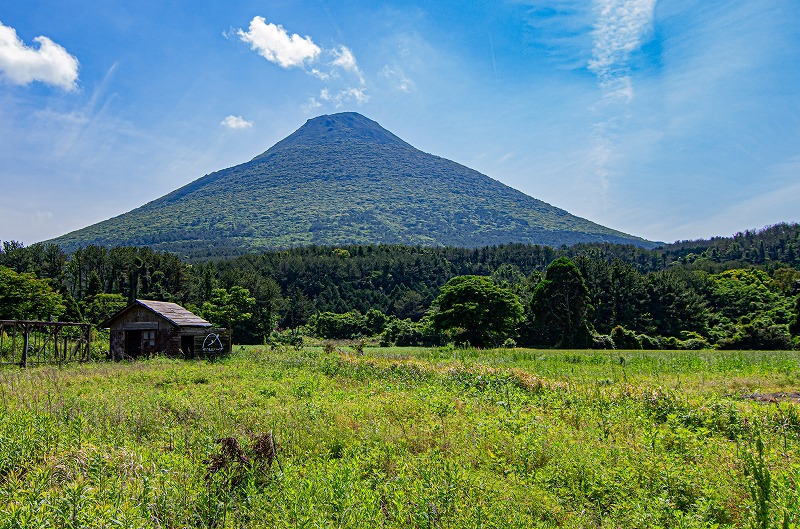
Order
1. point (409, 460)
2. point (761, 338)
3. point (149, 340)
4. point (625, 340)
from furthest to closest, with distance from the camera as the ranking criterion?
1. point (625, 340)
2. point (761, 338)
3. point (149, 340)
4. point (409, 460)

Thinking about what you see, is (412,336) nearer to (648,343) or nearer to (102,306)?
(648,343)

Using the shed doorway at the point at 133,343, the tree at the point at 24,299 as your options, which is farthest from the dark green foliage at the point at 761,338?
the tree at the point at 24,299

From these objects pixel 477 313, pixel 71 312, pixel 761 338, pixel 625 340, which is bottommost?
pixel 625 340

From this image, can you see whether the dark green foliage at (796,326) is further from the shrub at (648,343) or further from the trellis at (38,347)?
the trellis at (38,347)

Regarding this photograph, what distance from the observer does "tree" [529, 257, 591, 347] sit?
4347 centimetres

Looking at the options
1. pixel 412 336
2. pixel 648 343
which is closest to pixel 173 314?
pixel 412 336

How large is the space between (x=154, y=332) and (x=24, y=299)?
17376 mm

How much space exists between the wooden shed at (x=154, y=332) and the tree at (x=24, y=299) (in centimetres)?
1254

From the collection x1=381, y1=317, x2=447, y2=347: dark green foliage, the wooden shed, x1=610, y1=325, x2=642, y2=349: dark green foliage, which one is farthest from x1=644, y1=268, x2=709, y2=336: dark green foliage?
the wooden shed

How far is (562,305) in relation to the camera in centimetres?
4441

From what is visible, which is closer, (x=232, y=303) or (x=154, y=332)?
(x=154, y=332)

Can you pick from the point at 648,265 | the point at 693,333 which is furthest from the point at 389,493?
the point at 648,265

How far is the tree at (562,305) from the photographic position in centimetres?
4347

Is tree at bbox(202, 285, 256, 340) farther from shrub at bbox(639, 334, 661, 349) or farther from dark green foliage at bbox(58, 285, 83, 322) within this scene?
shrub at bbox(639, 334, 661, 349)
